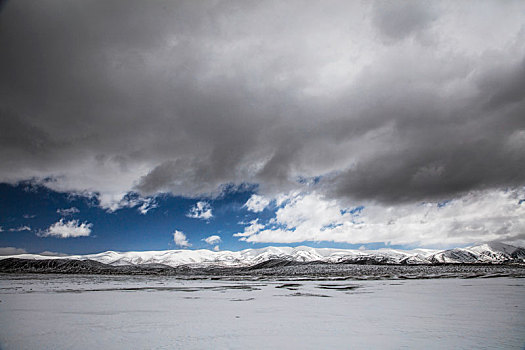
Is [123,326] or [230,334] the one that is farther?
[123,326]

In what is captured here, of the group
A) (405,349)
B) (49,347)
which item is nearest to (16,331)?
(49,347)

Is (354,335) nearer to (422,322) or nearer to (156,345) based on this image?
(422,322)

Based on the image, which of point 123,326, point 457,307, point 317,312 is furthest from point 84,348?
point 457,307

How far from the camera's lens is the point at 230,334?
34.4ft

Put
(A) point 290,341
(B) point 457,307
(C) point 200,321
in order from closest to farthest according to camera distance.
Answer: (A) point 290,341 → (C) point 200,321 → (B) point 457,307

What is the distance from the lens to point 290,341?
373 inches

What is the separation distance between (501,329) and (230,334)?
9685mm

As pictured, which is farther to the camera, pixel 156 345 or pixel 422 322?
pixel 422 322

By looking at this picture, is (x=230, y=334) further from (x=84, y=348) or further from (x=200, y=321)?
(x=84, y=348)

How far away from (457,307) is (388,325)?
7.49 meters

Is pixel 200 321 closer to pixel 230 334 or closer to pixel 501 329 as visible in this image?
pixel 230 334

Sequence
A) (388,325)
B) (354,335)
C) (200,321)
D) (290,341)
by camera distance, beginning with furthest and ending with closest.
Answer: (200,321), (388,325), (354,335), (290,341)

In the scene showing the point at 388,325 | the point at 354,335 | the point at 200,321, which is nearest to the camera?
the point at 354,335

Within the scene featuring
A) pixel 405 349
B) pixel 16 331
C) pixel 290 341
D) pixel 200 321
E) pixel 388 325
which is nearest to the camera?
pixel 405 349
